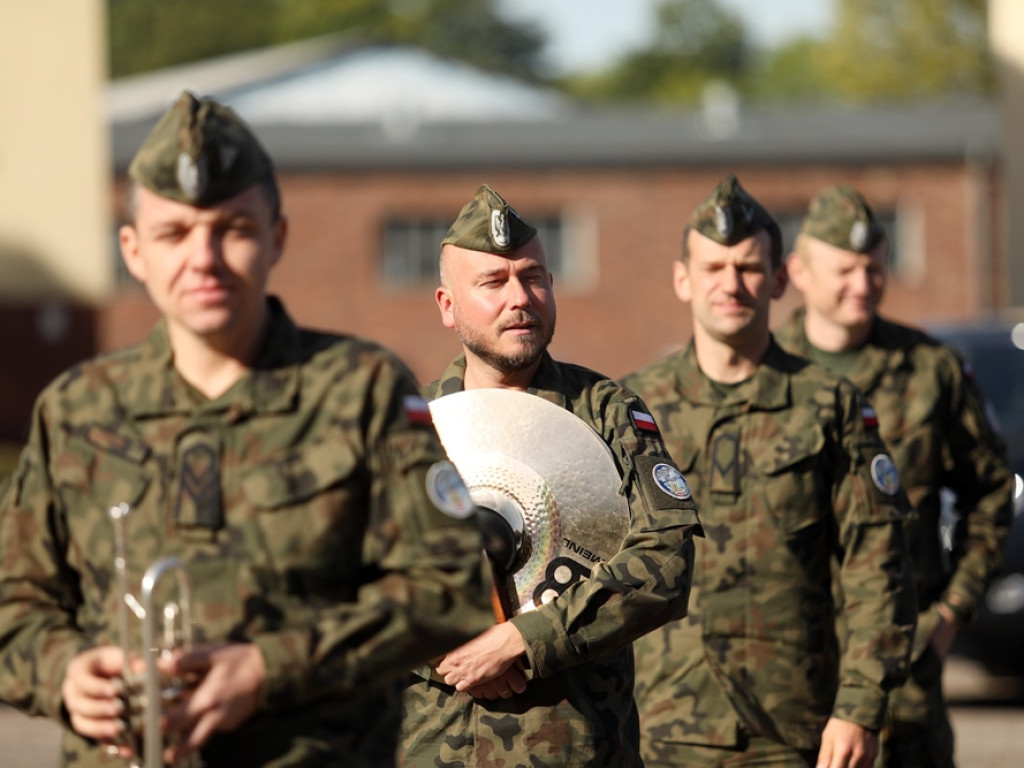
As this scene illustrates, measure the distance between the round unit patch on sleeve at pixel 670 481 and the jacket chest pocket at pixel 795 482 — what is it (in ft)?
2.81

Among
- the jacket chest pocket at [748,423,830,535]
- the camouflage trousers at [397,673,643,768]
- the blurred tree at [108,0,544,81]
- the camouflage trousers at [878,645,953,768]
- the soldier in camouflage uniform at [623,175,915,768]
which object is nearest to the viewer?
the camouflage trousers at [397,673,643,768]

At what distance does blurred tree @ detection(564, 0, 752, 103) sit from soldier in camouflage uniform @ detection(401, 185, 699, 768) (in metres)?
95.7

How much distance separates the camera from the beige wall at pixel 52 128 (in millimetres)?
35375

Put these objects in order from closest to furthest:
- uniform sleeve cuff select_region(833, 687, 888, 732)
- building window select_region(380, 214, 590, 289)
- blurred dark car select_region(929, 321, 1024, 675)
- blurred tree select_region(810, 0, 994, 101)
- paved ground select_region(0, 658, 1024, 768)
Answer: uniform sleeve cuff select_region(833, 687, 888, 732)
paved ground select_region(0, 658, 1024, 768)
blurred dark car select_region(929, 321, 1024, 675)
building window select_region(380, 214, 590, 289)
blurred tree select_region(810, 0, 994, 101)

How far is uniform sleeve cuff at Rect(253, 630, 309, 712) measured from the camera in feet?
10.5

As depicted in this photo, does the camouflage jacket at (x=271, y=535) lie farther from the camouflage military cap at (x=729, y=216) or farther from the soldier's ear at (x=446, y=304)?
the camouflage military cap at (x=729, y=216)

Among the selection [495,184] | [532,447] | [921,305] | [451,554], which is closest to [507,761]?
[532,447]

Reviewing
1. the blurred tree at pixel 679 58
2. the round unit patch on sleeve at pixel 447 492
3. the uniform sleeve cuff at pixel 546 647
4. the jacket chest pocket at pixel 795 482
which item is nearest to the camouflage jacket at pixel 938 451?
the jacket chest pocket at pixel 795 482

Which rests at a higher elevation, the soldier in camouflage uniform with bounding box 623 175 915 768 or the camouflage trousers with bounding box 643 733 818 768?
the soldier in camouflage uniform with bounding box 623 175 915 768

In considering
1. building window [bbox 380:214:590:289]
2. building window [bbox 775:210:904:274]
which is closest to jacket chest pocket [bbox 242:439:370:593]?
building window [bbox 380:214:590:289]

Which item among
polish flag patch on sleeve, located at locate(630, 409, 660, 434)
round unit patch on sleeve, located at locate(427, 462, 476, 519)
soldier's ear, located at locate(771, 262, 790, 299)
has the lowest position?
polish flag patch on sleeve, located at locate(630, 409, 660, 434)

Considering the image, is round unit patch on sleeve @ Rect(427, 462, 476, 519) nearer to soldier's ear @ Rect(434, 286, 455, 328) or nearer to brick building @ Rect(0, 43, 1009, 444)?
soldier's ear @ Rect(434, 286, 455, 328)

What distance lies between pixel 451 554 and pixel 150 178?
0.82 metres

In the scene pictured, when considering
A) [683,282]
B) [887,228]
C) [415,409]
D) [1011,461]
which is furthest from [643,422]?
[887,228]
